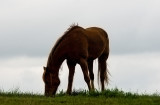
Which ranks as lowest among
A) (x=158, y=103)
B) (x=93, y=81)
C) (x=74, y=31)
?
(x=158, y=103)

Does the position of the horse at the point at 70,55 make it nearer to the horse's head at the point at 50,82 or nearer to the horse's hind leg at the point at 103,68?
the horse's head at the point at 50,82

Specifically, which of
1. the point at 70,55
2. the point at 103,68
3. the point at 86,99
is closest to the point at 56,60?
the point at 70,55

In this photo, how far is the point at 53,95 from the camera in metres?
15.0

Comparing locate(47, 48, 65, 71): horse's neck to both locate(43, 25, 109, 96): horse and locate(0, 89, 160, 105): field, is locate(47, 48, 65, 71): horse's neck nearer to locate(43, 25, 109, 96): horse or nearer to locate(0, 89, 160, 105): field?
locate(43, 25, 109, 96): horse

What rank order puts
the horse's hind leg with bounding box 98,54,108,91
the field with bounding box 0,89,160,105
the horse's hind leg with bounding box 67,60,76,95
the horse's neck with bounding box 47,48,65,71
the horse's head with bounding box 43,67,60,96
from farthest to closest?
the horse's hind leg with bounding box 98,54,108,91
the horse's hind leg with bounding box 67,60,76,95
the horse's neck with bounding box 47,48,65,71
the horse's head with bounding box 43,67,60,96
the field with bounding box 0,89,160,105

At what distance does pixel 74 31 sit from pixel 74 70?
1.31 m

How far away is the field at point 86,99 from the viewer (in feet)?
42.2

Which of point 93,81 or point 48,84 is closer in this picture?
point 48,84

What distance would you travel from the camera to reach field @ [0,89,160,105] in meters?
12.9

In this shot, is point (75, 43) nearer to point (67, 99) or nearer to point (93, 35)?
point (93, 35)

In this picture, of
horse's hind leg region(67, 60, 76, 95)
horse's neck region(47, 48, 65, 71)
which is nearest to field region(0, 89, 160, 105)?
horse's hind leg region(67, 60, 76, 95)

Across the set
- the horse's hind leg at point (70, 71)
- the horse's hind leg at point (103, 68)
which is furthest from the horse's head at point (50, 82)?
the horse's hind leg at point (103, 68)

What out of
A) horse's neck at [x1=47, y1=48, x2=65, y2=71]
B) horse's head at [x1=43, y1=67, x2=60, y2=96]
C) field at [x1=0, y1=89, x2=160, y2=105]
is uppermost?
horse's neck at [x1=47, y1=48, x2=65, y2=71]

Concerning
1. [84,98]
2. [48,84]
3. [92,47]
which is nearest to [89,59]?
[92,47]
